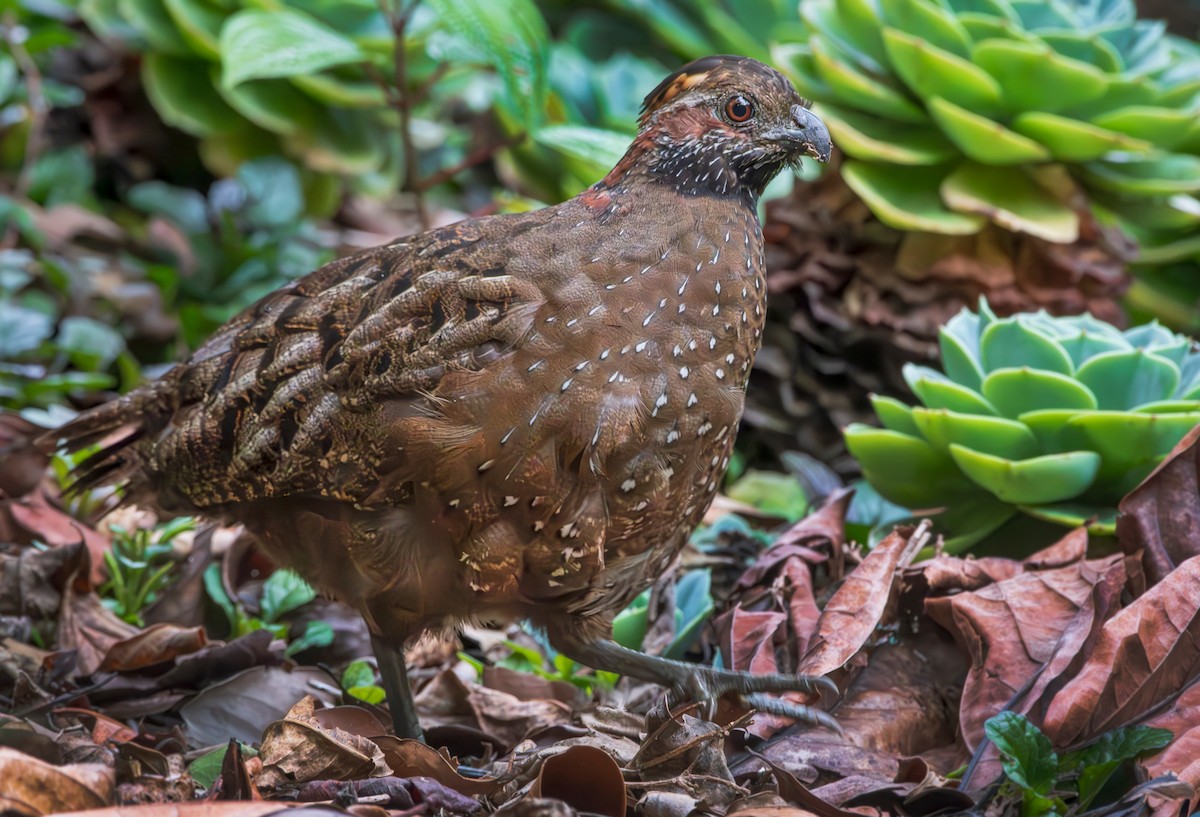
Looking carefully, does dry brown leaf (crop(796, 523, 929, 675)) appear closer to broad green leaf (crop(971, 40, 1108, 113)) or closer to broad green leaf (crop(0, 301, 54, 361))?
broad green leaf (crop(971, 40, 1108, 113))

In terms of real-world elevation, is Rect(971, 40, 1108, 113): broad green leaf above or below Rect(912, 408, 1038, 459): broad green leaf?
above

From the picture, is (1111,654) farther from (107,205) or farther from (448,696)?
(107,205)

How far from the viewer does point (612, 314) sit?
2705 millimetres

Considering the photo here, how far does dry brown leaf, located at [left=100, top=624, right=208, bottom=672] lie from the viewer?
125 inches

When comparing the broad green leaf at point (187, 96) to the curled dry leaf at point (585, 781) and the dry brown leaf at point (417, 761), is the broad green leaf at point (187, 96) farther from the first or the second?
the curled dry leaf at point (585, 781)

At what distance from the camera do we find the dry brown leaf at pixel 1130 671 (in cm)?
256

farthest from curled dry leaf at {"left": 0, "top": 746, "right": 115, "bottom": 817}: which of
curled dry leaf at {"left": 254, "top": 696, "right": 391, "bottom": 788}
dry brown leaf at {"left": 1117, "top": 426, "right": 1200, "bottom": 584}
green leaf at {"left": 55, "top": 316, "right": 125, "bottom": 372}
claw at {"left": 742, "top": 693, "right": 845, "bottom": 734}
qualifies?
green leaf at {"left": 55, "top": 316, "right": 125, "bottom": 372}

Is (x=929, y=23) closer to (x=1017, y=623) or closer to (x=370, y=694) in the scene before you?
(x=1017, y=623)

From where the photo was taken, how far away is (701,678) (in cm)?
279

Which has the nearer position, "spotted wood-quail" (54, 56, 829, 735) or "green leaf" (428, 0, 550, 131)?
"spotted wood-quail" (54, 56, 829, 735)

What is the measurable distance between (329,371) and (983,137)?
239 centimetres

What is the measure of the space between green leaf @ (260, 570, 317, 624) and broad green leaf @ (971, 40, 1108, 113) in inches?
106

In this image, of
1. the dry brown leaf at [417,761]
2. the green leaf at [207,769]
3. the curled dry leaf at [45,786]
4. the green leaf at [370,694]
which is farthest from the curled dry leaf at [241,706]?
the curled dry leaf at [45,786]

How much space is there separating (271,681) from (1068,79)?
3.03 metres
